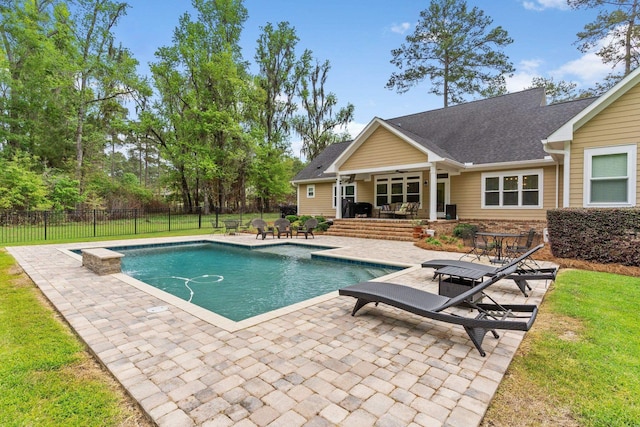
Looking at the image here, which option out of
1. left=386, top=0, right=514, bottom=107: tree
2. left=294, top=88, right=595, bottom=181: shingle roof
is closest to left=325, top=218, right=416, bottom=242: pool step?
left=294, top=88, right=595, bottom=181: shingle roof

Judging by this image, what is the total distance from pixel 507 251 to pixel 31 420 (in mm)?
9491

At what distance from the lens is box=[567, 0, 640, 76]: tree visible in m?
18.7

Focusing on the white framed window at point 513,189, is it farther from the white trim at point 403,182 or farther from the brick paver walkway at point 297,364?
the brick paver walkway at point 297,364

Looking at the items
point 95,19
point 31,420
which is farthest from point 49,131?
point 31,420

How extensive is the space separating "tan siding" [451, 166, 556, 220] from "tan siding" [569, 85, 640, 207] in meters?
3.60

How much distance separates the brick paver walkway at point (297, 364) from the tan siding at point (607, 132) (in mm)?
6433

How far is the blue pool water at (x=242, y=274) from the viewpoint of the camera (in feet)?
19.2

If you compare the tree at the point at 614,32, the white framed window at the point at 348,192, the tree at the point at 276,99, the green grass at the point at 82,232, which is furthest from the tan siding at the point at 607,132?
the tree at the point at 276,99

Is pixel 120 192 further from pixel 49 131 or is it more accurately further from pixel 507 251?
pixel 507 251

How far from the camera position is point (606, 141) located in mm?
8820

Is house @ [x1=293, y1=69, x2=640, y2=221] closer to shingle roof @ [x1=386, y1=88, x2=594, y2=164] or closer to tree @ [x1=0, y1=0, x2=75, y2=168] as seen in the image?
shingle roof @ [x1=386, y1=88, x2=594, y2=164]

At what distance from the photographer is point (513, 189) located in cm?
1339

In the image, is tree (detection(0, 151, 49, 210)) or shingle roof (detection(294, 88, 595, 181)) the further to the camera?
tree (detection(0, 151, 49, 210))

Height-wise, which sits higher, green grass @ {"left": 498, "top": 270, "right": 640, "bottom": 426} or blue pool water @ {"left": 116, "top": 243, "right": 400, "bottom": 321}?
green grass @ {"left": 498, "top": 270, "right": 640, "bottom": 426}
